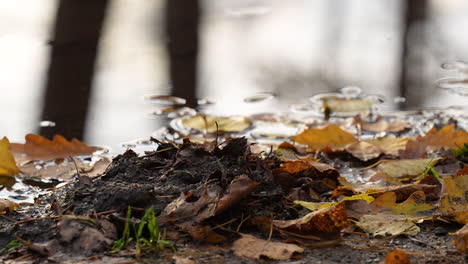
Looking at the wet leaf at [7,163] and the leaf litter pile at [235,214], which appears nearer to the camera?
the leaf litter pile at [235,214]

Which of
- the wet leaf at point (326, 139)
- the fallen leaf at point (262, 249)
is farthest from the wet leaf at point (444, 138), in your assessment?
the fallen leaf at point (262, 249)

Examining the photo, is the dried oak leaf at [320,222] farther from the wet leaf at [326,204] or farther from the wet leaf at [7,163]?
the wet leaf at [7,163]

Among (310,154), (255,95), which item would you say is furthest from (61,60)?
(310,154)

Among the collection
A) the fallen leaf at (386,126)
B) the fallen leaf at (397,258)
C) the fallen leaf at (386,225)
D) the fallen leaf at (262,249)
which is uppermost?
the fallen leaf at (386,126)

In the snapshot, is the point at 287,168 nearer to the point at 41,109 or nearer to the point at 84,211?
the point at 84,211

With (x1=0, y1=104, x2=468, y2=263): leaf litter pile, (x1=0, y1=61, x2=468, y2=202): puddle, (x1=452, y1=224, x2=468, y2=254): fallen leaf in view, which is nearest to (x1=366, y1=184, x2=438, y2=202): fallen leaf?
(x1=0, y1=104, x2=468, y2=263): leaf litter pile

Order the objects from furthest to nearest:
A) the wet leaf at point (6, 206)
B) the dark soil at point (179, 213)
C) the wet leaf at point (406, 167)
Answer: the wet leaf at point (406, 167) → the wet leaf at point (6, 206) → the dark soil at point (179, 213)

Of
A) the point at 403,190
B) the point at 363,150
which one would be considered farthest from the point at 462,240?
the point at 363,150

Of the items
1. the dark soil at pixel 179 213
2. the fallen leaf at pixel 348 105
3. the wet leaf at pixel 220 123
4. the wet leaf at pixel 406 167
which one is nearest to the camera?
the dark soil at pixel 179 213
